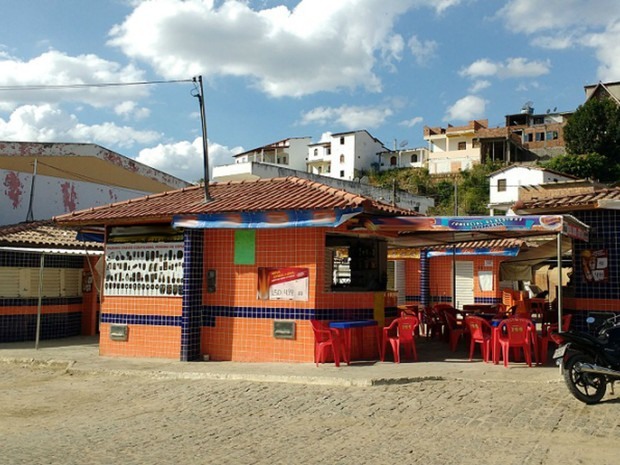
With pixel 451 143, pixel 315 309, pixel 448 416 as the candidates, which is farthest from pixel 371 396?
pixel 451 143

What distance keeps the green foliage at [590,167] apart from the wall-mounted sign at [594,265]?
4583 centimetres

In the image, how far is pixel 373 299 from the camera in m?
11.9

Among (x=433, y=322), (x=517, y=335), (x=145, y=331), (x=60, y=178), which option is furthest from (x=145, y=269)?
(x=60, y=178)

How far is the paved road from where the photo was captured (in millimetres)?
6062

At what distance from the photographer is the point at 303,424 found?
7.38m

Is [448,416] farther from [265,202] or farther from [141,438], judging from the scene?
[265,202]

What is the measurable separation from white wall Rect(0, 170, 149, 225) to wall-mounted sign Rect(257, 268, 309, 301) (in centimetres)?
1271

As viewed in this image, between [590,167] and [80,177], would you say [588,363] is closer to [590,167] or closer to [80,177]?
[80,177]

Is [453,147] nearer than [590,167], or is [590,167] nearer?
[590,167]

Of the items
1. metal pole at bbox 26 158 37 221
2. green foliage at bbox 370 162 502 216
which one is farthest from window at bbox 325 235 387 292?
green foliage at bbox 370 162 502 216

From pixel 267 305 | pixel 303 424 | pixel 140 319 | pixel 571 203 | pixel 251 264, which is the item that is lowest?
pixel 303 424

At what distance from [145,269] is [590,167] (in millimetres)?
49365

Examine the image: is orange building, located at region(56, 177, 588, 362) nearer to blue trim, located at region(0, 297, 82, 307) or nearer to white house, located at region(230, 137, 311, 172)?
blue trim, located at region(0, 297, 82, 307)

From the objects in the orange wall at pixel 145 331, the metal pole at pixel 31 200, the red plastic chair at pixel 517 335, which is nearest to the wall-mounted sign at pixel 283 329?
the orange wall at pixel 145 331
